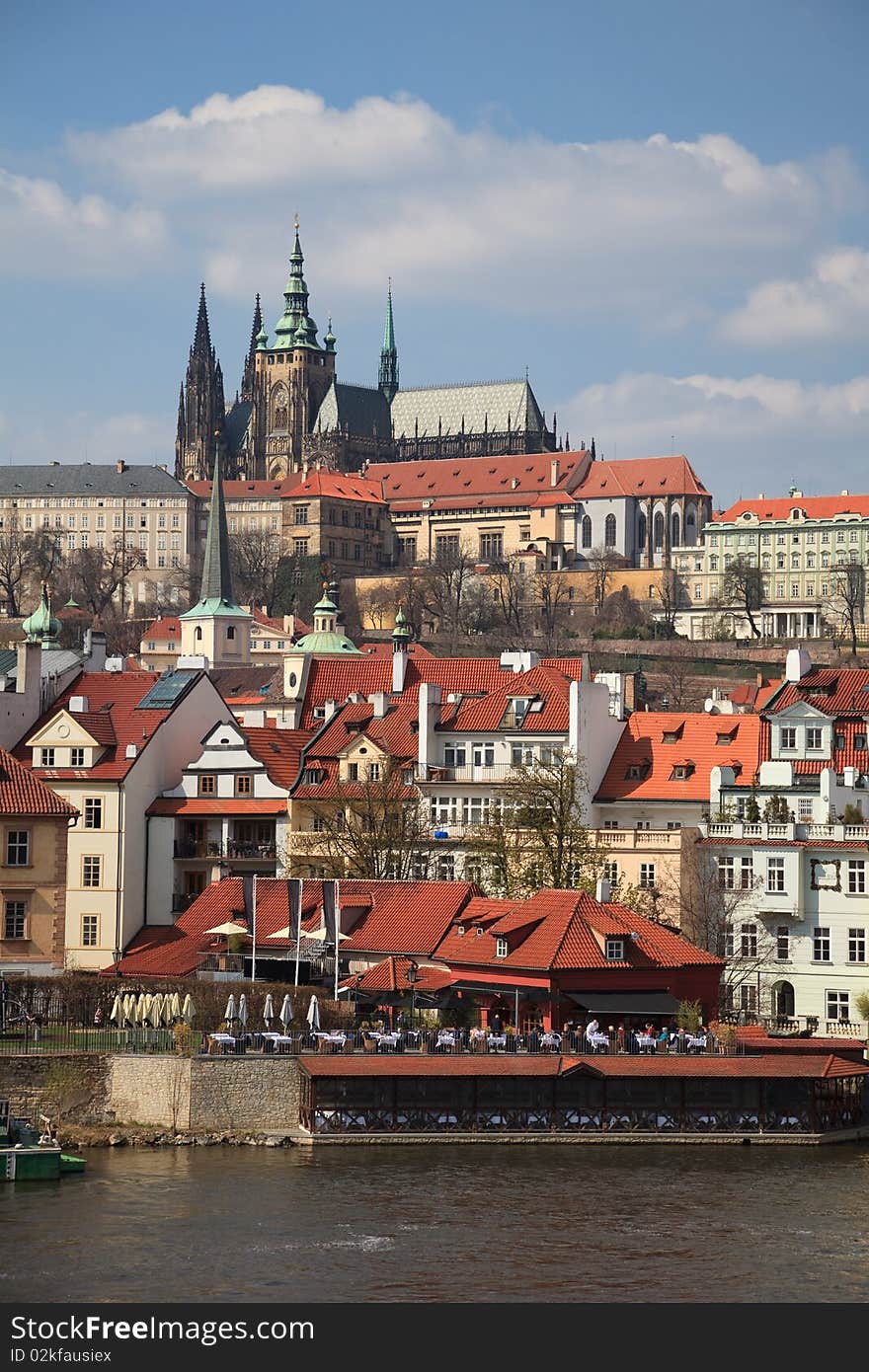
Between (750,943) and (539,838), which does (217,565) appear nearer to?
(539,838)

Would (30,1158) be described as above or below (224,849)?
below

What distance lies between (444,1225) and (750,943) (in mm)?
23655

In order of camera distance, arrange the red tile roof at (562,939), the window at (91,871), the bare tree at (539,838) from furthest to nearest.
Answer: the window at (91,871)
the bare tree at (539,838)
the red tile roof at (562,939)

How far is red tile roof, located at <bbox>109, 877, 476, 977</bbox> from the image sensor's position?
67.9 m

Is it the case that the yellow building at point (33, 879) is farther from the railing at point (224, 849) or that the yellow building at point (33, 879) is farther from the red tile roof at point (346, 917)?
the railing at point (224, 849)

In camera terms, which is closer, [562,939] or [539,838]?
[562,939]

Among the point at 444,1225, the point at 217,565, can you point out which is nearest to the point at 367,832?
the point at 444,1225

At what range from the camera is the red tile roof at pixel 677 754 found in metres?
78.3

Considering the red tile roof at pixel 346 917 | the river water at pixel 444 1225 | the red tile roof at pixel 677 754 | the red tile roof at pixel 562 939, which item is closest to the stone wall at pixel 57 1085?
the river water at pixel 444 1225

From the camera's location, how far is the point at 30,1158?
52.5m

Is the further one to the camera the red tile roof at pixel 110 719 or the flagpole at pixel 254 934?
the red tile roof at pixel 110 719

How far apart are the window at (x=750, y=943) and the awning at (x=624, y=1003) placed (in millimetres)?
7014

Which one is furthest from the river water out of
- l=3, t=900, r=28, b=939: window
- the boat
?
l=3, t=900, r=28, b=939: window

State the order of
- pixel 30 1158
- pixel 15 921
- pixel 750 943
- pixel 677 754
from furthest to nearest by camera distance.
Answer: pixel 677 754
pixel 750 943
pixel 15 921
pixel 30 1158
